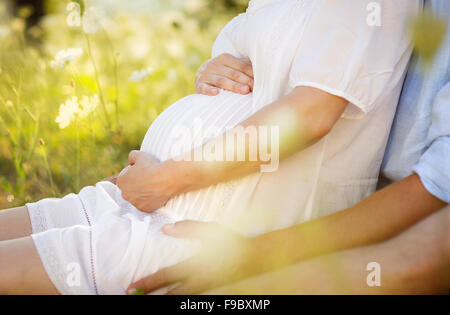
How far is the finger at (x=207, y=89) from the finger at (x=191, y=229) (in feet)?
1.60

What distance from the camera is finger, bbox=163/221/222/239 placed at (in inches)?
49.6

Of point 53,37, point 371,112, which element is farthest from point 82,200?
point 53,37

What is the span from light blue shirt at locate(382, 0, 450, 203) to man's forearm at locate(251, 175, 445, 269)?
44 mm

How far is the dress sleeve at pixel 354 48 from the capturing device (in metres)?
1.24

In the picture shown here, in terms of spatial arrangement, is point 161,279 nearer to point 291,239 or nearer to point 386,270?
point 291,239

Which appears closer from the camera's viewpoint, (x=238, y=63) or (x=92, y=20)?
(x=238, y=63)

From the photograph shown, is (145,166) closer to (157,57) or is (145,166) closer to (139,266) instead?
(139,266)

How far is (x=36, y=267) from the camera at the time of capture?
3.96 ft


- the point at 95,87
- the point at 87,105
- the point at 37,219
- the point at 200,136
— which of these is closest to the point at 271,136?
the point at 200,136

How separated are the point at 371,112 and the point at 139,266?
0.78m

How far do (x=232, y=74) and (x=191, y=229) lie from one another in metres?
0.58

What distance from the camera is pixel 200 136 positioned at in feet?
4.68

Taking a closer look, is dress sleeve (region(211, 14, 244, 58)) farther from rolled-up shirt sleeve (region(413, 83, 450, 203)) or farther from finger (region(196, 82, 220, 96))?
rolled-up shirt sleeve (region(413, 83, 450, 203))

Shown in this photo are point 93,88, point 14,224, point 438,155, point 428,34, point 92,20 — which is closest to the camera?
point 428,34
